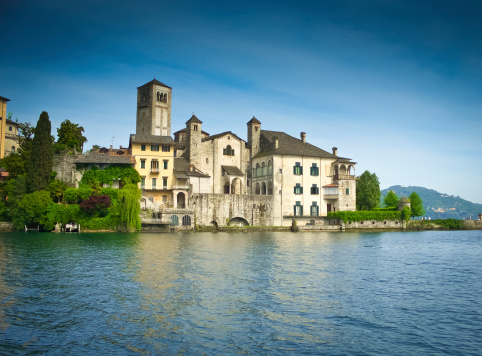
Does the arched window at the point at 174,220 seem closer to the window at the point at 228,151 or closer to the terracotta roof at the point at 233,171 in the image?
the terracotta roof at the point at 233,171

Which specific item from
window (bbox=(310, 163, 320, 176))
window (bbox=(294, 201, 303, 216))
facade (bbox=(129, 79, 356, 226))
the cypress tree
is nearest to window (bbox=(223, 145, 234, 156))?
facade (bbox=(129, 79, 356, 226))

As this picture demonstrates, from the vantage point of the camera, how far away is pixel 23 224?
1954 inches

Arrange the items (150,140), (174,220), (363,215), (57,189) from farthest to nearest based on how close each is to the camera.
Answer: (363,215) → (150,140) → (174,220) → (57,189)

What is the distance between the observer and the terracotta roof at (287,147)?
6653 centimetres

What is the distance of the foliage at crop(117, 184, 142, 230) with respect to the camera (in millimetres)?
50031

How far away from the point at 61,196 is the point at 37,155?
573 centimetres

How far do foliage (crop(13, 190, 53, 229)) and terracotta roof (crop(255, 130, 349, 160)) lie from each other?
32.2m

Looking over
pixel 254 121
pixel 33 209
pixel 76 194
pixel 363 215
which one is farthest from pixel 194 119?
pixel 363 215

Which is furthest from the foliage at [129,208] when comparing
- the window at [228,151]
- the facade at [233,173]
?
the window at [228,151]

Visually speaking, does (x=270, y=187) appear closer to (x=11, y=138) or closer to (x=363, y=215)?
(x=363, y=215)

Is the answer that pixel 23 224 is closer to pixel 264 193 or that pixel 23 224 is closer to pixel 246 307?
pixel 264 193

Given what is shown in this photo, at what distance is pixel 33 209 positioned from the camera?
48.3 m

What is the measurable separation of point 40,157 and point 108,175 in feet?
27.6

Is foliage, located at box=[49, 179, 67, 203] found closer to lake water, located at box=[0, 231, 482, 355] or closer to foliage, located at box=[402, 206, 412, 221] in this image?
lake water, located at box=[0, 231, 482, 355]
